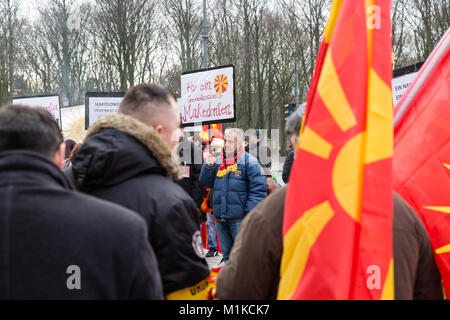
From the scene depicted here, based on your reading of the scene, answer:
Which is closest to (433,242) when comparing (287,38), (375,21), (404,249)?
(404,249)

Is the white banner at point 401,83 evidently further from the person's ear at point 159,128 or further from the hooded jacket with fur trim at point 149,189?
the hooded jacket with fur trim at point 149,189

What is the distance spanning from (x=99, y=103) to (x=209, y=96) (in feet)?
5.88

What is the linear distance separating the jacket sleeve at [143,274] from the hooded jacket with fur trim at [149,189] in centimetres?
43

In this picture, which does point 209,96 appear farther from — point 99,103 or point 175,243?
point 175,243

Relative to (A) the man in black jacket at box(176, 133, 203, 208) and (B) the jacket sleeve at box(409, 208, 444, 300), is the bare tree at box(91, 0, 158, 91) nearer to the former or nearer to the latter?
(A) the man in black jacket at box(176, 133, 203, 208)

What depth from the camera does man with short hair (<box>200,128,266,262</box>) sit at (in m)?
6.07

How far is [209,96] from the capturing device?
25.8ft

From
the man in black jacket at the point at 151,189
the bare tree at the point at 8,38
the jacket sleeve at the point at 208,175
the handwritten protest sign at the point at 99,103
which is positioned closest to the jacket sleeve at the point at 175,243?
the man in black jacket at the point at 151,189

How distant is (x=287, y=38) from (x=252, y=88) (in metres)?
4.73

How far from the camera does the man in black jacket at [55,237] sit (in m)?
1.38

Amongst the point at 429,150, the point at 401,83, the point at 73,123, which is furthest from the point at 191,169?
the point at 429,150
